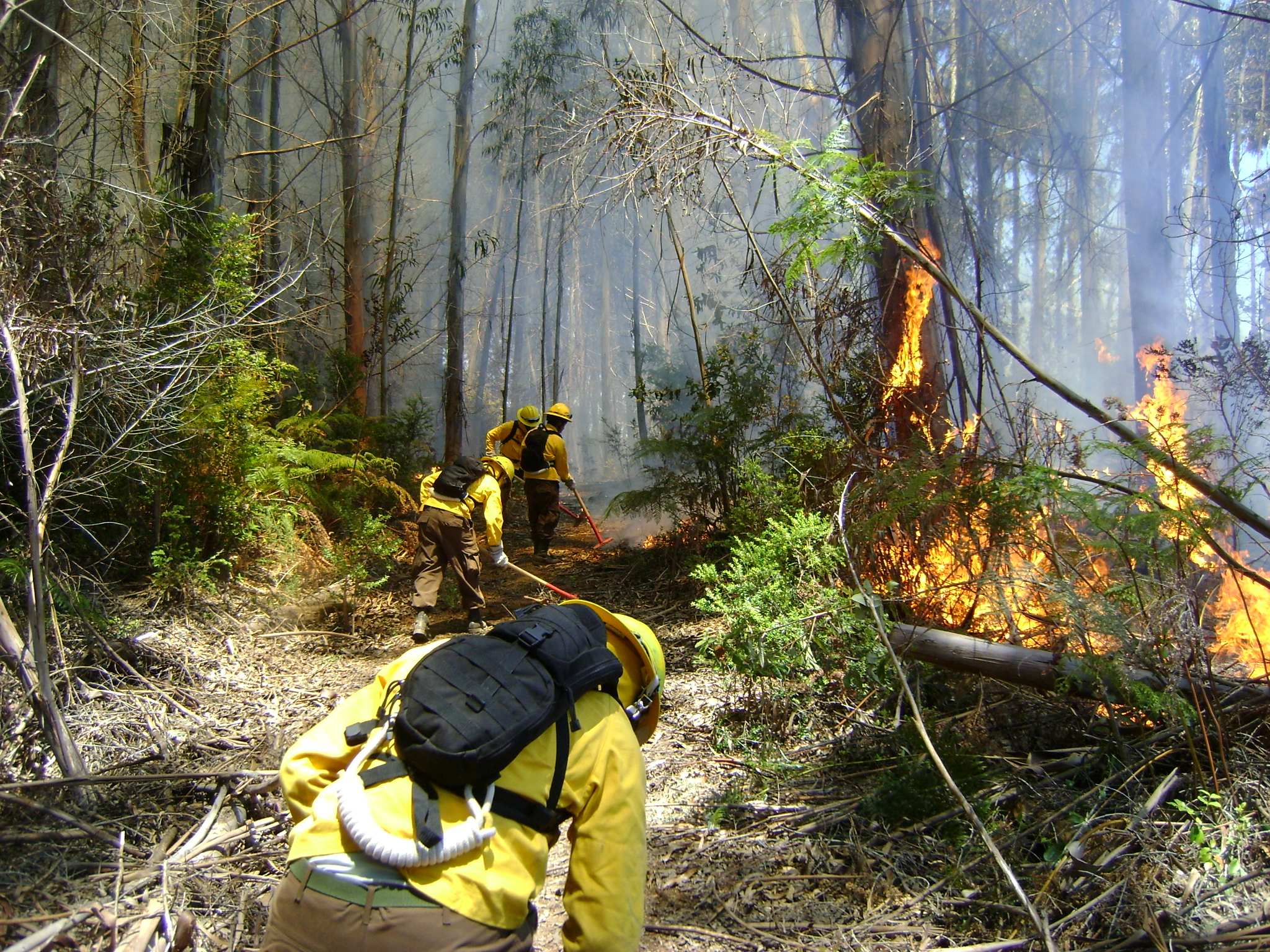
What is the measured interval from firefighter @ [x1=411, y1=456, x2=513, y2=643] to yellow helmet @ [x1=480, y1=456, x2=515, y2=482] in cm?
14

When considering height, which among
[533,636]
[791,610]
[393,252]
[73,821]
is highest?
[393,252]

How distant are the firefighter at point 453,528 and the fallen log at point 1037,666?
366 centimetres

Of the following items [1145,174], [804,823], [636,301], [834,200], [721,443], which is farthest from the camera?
[636,301]

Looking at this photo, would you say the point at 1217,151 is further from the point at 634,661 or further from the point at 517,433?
the point at 634,661

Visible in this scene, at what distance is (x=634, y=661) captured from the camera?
2.15 metres

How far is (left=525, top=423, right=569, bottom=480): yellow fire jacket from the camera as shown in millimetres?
9484

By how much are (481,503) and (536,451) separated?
107 inches

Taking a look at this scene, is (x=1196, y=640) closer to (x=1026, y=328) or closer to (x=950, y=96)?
(x=950, y=96)

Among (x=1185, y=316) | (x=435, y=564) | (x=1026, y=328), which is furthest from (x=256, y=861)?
(x=1026, y=328)

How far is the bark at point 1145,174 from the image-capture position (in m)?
10.7

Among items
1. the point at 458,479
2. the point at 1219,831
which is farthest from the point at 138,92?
the point at 1219,831

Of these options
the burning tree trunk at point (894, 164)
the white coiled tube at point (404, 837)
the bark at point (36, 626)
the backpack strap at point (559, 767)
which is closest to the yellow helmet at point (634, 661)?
the backpack strap at point (559, 767)

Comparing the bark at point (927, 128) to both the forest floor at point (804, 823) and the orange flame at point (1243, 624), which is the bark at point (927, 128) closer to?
the orange flame at point (1243, 624)

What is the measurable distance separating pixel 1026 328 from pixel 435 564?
43.4 ft
